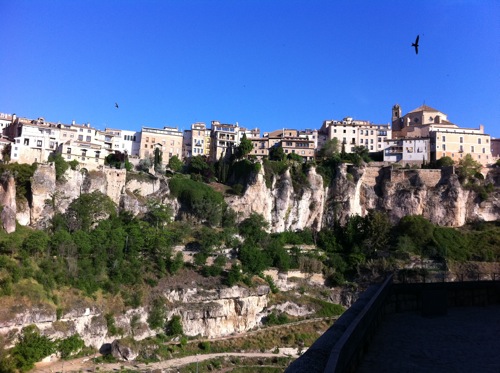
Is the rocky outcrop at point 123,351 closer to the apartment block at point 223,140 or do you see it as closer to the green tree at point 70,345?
the green tree at point 70,345

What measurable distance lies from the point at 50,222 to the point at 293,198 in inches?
1111

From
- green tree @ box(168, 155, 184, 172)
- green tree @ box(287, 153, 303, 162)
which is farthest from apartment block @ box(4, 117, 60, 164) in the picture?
green tree @ box(287, 153, 303, 162)

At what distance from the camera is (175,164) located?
6000cm

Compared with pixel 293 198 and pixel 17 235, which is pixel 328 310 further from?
pixel 17 235

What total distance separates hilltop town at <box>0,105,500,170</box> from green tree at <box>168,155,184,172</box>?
256 cm

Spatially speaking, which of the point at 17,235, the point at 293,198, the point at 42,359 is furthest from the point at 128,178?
the point at 42,359

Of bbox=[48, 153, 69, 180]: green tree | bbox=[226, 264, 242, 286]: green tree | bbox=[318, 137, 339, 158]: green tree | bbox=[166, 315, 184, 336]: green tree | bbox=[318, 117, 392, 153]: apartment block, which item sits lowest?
bbox=[166, 315, 184, 336]: green tree

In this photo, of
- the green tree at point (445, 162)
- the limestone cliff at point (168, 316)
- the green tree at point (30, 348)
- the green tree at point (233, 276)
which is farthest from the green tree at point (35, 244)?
the green tree at point (445, 162)

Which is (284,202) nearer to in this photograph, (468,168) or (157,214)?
(157,214)

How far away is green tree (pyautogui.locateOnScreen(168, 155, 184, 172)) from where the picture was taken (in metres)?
59.8

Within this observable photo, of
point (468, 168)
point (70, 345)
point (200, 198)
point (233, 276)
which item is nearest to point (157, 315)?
point (70, 345)

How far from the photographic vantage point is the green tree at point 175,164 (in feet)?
196

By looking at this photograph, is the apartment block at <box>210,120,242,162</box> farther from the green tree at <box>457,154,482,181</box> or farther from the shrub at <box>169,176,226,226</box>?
the green tree at <box>457,154,482,181</box>

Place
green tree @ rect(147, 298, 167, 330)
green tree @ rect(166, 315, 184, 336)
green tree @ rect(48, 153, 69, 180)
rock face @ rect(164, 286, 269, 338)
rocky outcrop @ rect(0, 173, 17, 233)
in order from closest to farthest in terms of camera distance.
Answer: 1. green tree @ rect(147, 298, 167, 330)
2. green tree @ rect(166, 315, 184, 336)
3. rock face @ rect(164, 286, 269, 338)
4. rocky outcrop @ rect(0, 173, 17, 233)
5. green tree @ rect(48, 153, 69, 180)
